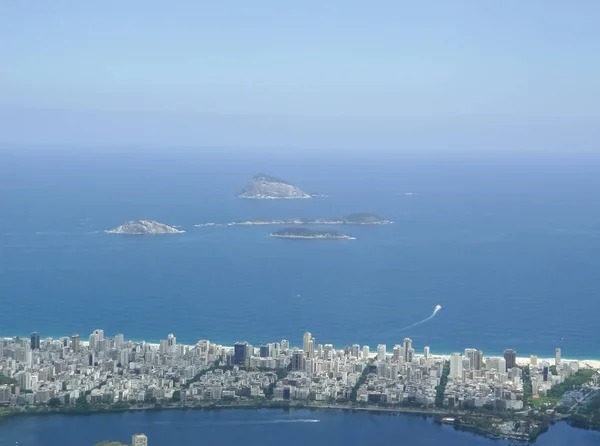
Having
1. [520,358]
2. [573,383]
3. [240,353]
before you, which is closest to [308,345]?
[240,353]

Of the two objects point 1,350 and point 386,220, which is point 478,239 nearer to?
point 386,220

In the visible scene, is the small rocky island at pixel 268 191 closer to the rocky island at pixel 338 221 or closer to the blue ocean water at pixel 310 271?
the blue ocean water at pixel 310 271

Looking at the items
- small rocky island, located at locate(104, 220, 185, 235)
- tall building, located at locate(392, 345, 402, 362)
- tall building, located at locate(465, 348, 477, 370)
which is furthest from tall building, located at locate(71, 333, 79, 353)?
small rocky island, located at locate(104, 220, 185, 235)

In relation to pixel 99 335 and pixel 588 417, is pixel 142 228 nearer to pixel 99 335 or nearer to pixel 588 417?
pixel 99 335

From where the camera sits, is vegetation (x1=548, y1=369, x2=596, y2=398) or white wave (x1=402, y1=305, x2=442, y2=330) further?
white wave (x1=402, y1=305, x2=442, y2=330)

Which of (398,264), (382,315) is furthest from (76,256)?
(382,315)

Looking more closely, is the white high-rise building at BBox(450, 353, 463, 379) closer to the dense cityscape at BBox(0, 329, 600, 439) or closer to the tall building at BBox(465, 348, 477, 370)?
the dense cityscape at BBox(0, 329, 600, 439)

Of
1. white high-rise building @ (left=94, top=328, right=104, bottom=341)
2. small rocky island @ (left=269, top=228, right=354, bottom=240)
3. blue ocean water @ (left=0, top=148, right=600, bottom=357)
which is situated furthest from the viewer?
small rocky island @ (left=269, top=228, right=354, bottom=240)
